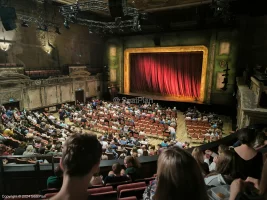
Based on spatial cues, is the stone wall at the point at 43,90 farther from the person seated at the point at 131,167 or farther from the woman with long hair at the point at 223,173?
the woman with long hair at the point at 223,173

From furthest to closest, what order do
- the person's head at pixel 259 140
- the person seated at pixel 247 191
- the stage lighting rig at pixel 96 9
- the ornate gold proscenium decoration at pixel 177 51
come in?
1. the ornate gold proscenium decoration at pixel 177 51
2. the stage lighting rig at pixel 96 9
3. the person's head at pixel 259 140
4. the person seated at pixel 247 191

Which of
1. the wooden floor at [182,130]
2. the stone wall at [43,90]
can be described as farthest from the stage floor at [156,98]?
the stone wall at [43,90]

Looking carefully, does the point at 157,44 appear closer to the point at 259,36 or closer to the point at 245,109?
the point at 259,36

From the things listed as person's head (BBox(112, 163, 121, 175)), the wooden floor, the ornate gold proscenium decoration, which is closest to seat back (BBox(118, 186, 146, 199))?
person's head (BBox(112, 163, 121, 175))

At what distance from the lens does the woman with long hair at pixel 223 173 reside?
217cm

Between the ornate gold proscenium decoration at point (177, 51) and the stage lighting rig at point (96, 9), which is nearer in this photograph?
the stage lighting rig at point (96, 9)

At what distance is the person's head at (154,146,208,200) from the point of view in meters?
1.11

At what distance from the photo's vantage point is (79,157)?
125 centimetres

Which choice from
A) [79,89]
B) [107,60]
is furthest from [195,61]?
[79,89]

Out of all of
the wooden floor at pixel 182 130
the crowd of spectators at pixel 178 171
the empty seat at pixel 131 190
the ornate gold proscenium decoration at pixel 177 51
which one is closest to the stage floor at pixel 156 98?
the ornate gold proscenium decoration at pixel 177 51

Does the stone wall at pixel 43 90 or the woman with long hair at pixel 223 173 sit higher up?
the woman with long hair at pixel 223 173

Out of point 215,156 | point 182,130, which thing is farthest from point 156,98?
point 215,156

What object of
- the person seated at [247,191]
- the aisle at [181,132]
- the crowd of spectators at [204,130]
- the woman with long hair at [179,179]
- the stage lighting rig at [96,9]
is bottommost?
the aisle at [181,132]

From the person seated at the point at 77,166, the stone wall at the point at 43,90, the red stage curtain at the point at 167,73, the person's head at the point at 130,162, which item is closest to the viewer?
the person seated at the point at 77,166
